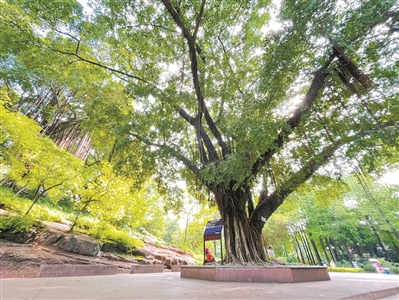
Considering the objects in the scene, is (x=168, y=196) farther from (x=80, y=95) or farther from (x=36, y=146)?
(x=80, y=95)

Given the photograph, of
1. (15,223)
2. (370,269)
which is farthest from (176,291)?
(370,269)

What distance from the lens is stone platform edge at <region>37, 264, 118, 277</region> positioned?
4840 millimetres

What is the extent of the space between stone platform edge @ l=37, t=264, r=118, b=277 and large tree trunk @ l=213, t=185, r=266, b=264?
4048 mm

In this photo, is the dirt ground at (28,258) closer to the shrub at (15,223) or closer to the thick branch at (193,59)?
the shrub at (15,223)

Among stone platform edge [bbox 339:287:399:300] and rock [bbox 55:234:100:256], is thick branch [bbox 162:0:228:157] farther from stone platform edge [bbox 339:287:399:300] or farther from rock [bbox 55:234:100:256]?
rock [bbox 55:234:100:256]

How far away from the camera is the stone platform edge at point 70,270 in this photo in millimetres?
4840

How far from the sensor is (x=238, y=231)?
5508 millimetres

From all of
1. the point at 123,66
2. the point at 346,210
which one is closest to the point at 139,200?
the point at 123,66

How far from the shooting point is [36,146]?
648 centimetres

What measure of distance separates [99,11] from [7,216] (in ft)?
25.7

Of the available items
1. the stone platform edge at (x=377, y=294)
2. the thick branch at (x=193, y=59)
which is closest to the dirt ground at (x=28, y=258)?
the thick branch at (x=193, y=59)

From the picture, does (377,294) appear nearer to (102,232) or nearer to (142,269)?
(142,269)

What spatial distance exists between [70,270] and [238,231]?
193 inches

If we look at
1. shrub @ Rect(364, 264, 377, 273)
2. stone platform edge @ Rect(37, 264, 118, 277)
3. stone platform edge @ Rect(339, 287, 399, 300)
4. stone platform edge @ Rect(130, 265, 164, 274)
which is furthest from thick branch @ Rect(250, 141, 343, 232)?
shrub @ Rect(364, 264, 377, 273)
